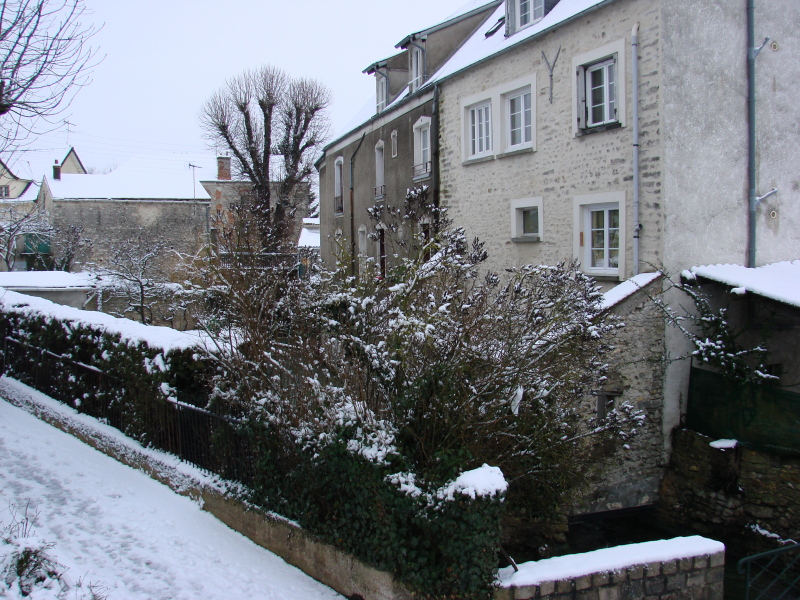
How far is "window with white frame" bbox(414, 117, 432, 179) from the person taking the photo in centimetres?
1635

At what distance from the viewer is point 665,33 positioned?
10.2 m

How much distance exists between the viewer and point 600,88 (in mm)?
11469

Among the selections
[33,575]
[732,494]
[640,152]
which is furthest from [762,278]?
[33,575]

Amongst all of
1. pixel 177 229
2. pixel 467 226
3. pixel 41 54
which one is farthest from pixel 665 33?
pixel 177 229

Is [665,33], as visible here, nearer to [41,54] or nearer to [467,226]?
[467,226]

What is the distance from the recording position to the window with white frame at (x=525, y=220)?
12875mm

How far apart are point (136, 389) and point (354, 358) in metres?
4.36

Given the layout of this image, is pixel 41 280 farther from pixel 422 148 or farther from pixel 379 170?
pixel 422 148

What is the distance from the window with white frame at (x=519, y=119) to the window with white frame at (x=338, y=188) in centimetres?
1023

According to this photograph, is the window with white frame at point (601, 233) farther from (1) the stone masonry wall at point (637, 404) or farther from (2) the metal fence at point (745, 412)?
(2) the metal fence at point (745, 412)

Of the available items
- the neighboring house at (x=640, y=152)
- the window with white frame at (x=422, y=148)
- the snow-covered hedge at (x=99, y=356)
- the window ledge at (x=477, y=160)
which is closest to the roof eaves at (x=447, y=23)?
the window with white frame at (x=422, y=148)

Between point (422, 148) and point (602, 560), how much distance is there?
13.3 meters

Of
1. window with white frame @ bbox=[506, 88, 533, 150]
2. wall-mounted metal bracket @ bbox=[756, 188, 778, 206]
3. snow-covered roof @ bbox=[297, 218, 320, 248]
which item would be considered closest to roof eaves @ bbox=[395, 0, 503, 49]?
window with white frame @ bbox=[506, 88, 533, 150]

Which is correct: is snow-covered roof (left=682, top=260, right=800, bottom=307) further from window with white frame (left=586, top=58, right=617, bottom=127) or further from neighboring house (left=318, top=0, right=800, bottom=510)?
window with white frame (left=586, top=58, right=617, bottom=127)
